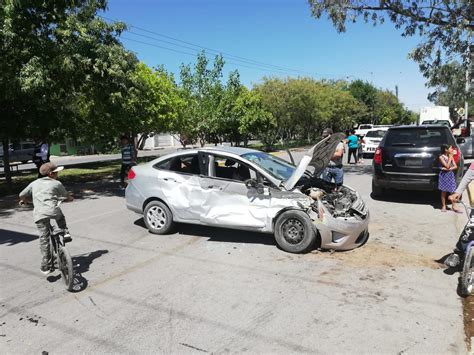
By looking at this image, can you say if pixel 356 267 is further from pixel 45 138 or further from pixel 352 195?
pixel 45 138

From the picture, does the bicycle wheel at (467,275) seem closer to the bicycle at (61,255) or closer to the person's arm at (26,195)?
the bicycle at (61,255)

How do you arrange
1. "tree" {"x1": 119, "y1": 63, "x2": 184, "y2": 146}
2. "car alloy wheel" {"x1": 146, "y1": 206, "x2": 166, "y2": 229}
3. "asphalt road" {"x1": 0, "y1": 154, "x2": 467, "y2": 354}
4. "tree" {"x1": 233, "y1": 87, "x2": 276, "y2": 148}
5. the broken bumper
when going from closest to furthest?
"asphalt road" {"x1": 0, "y1": 154, "x2": 467, "y2": 354} < the broken bumper < "car alloy wheel" {"x1": 146, "y1": 206, "x2": 166, "y2": 229} < "tree" {"x1": 119, "y1": 63, "x2": 184, "y2": 146} < "tree" {"x1": 233, "y1": 87, "x2": 276, "y2": 148}

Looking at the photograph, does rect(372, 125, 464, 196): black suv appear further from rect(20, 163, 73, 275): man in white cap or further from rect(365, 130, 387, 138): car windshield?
rect(365, 130, 387, 138): car windshield

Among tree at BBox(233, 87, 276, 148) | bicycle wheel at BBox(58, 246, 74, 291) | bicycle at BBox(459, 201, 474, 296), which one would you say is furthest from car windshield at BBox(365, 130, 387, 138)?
bicycle wheel at BBox(58, 246, 74, 291)

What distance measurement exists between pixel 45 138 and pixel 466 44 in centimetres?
1437

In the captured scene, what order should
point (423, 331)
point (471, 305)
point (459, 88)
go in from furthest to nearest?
1. point (459, 88)
2. point (471, 305)
3. point (423, 331)

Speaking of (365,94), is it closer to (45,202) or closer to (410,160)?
(410,160)

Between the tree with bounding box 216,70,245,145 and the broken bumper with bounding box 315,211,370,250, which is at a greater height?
the tree with bounding box 216,70,245,145

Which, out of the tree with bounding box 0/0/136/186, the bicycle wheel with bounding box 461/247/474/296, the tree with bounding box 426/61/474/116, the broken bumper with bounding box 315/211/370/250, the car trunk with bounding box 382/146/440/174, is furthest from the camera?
the tree with bounding box 426/61/474/116

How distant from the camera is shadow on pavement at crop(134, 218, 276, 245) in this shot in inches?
271

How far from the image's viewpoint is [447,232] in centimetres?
724

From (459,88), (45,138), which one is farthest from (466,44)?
(45,138)

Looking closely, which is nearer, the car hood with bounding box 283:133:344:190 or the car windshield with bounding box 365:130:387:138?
the car hood with bounding box 283:133:344:190

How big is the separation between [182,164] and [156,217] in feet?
3.35
